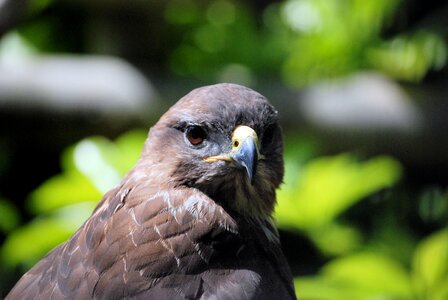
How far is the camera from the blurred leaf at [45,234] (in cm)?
306

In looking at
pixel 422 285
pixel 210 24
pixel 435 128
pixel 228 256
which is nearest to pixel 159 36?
pixel 210 24

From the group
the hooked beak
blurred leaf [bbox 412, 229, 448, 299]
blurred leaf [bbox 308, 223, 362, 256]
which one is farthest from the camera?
blurred leaf [bbox 308, 223, 362, 256]

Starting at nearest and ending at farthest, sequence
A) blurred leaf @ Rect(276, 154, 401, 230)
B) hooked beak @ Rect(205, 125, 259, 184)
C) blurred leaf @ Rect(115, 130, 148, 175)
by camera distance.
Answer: hooked beak @ Rect(205, 125, 259, 184)
blurred leaf @ Rect(115, 130, 148, 175)
blurred leaf @ Rect(276, 154, 401, 230)

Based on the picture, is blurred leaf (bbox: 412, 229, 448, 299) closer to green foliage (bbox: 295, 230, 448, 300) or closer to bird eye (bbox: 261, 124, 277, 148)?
green foliage (bbox: 295, 230, 448, 300)

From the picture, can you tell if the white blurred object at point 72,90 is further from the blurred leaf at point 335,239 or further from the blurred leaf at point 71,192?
the blurred leaf at point 335,239

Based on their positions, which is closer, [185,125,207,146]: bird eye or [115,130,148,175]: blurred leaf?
[185,125,207,146]: bird eye

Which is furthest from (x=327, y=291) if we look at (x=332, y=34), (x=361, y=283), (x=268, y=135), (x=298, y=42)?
(x=298, y=42)

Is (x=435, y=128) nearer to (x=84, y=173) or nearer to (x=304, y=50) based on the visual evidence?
(x=304, y=50)

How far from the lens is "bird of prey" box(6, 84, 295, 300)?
2188 mm

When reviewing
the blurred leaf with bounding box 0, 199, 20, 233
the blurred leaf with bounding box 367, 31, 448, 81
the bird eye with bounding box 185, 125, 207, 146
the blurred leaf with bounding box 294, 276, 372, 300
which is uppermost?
the bird eye with bounding box 185, 125, 207, 146

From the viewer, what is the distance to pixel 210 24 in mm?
4586

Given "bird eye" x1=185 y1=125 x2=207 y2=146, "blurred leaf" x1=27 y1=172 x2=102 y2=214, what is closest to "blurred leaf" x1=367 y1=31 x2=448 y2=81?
"blurred leaf" x1=27 y1=172 x2=102 y2=214

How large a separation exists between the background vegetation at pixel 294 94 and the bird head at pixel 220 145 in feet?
2.36

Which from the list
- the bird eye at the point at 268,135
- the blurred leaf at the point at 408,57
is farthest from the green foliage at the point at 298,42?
the bird eye at the point at 268,135
